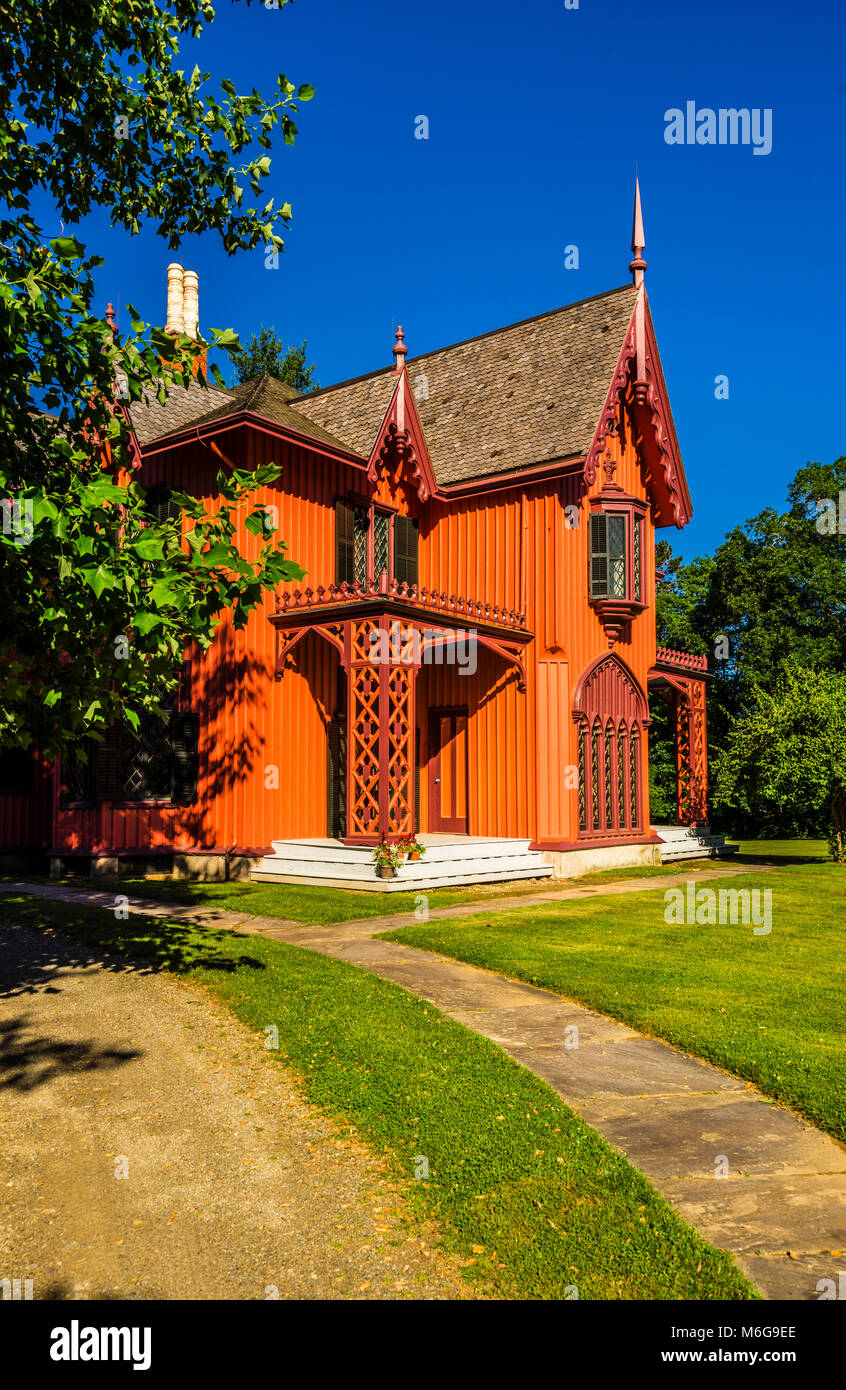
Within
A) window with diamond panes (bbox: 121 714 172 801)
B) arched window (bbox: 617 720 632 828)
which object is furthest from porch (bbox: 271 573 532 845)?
arched window (bbox: 617 720 632 828)

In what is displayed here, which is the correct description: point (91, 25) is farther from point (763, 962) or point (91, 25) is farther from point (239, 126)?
point (763, 962)

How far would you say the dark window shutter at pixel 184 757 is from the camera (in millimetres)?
18750

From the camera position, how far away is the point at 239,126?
816 cm

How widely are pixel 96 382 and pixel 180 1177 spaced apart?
5030mm

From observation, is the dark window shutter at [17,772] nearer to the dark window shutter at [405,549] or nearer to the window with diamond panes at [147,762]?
the window with diamond panes at [147,762]

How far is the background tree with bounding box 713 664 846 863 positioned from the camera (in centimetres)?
2098

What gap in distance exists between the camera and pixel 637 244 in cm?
2227

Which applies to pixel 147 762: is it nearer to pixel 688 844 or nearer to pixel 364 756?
pixel 364 756

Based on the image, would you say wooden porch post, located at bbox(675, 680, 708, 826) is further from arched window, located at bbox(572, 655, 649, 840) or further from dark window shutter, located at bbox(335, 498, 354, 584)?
dark window shutter, located at bbox(335, 498, 354, 584)

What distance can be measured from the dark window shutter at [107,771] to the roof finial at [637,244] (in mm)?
15214

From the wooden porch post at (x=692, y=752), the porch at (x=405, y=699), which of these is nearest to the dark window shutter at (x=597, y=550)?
the porch at (x=405, y=699)

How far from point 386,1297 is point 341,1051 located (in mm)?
3185

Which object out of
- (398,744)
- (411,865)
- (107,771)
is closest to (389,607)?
(398,744)
